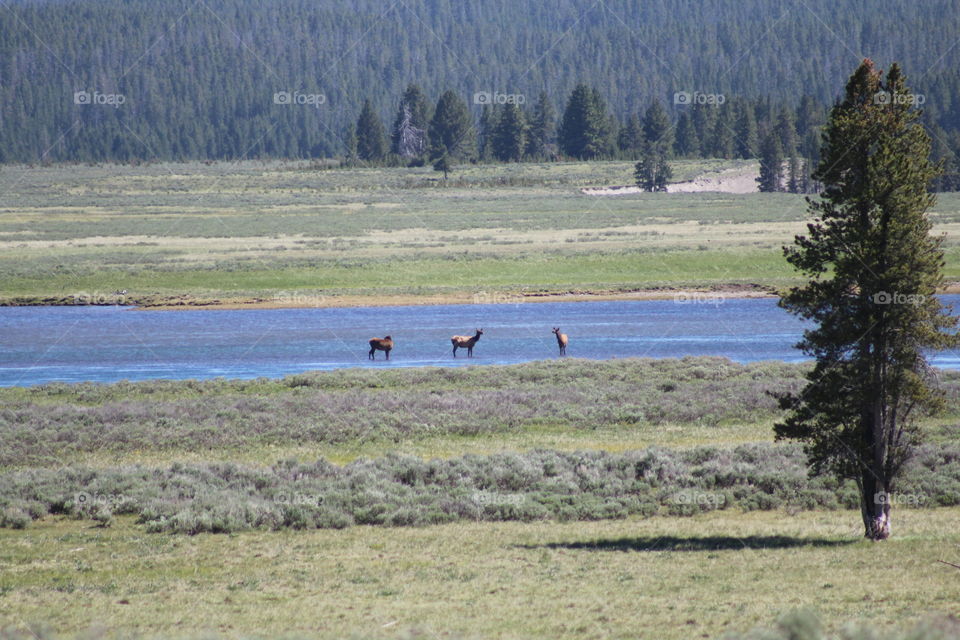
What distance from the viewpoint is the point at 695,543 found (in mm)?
15320

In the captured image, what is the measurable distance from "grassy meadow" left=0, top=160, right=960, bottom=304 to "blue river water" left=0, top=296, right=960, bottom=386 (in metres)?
2.77

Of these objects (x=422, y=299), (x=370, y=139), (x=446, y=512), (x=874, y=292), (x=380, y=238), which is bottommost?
(x=422, y=299)

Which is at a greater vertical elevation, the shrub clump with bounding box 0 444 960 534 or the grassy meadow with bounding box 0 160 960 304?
the grassy meadow with bounding box 0 160 960 304

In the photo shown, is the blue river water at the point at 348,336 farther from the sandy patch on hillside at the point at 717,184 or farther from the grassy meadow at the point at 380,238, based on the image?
the sandy patch on hillside at the point at 717,184

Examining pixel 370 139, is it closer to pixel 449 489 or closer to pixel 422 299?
pixel 422 299

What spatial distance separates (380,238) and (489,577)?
58.3m

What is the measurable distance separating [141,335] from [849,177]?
32733mm

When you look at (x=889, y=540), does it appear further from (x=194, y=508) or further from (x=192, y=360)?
(x=192, y=360)

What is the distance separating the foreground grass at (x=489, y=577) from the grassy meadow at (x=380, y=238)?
116 ft

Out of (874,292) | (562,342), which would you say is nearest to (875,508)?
(874,292)

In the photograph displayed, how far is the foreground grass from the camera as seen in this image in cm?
1102

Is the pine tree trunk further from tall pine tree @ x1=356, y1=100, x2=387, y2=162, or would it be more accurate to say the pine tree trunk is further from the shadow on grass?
tall pine tree @ x1=356, y1=100, x2=387, y2=162

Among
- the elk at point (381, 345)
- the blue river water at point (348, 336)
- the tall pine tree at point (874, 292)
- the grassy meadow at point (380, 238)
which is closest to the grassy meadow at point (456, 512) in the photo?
the tall pine tree at point (874, 292)

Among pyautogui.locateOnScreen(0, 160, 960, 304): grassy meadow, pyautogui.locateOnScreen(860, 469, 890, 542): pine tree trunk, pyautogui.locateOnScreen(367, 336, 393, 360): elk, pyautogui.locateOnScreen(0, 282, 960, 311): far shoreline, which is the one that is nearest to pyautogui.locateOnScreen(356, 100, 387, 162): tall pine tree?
pyautogui.locateOnScreen(0, 160, 960, 304): grassy meadow
